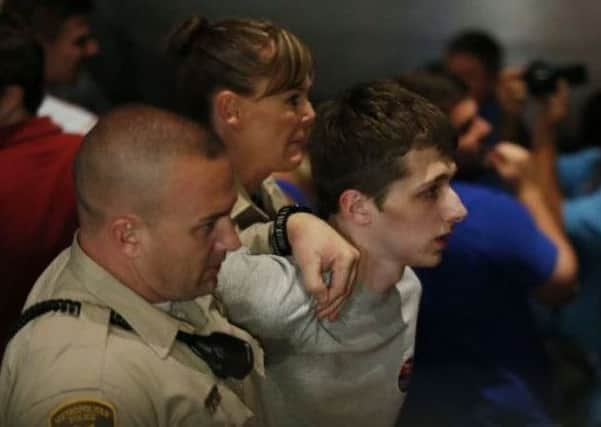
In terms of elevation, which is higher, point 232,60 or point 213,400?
point 232,60

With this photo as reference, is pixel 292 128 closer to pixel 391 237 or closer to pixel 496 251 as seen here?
pixel 391 237

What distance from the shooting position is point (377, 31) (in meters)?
2.86

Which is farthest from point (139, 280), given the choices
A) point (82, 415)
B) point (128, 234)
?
point (82, 415)

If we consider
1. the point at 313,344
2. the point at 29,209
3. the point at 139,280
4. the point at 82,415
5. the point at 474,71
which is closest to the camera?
the point at 82,415

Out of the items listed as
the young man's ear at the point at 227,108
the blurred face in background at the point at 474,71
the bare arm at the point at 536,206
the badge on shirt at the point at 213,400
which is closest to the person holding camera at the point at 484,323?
the bare arm at the point at 536,206

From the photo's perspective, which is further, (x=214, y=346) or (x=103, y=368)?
(x=214, y=346)

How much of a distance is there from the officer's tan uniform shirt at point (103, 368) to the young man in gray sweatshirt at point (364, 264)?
0.12 meters

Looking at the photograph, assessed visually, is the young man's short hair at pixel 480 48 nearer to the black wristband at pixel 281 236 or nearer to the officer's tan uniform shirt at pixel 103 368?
the black wristband at pixel 281 236

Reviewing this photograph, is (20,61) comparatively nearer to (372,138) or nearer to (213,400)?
(372,138)

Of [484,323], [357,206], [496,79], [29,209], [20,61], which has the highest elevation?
[357,206]

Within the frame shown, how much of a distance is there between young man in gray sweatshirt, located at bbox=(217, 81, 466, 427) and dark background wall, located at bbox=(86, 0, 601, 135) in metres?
1.08

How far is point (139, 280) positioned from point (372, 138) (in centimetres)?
34

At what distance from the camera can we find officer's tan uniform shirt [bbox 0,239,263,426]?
0.97 m

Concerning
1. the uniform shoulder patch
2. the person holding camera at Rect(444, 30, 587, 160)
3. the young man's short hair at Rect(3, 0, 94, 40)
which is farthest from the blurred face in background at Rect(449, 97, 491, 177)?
the uniform shoulder patch
